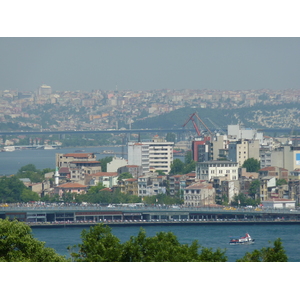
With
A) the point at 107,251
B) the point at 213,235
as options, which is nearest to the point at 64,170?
the point at 213,235

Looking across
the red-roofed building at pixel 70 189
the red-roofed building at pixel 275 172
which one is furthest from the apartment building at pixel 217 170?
the red-roofed building at pixel 70 189

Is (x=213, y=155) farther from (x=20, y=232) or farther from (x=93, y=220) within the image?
(x=20, y=232)

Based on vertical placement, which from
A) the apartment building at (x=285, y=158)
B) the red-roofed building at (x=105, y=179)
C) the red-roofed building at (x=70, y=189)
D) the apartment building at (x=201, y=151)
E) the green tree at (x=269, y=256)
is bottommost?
the green tree at (x=269, y=256)

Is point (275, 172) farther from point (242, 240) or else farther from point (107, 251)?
point (107, 251)

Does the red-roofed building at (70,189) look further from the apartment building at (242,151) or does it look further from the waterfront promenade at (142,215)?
the apartment building at (242,151)

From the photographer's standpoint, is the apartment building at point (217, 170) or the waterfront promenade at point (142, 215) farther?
the apartment building at point (217, 170)

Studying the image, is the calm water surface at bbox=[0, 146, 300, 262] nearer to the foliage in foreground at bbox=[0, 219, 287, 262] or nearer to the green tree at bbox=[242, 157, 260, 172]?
the foliage in foreground at bbox=[0, 219, 287, 262]

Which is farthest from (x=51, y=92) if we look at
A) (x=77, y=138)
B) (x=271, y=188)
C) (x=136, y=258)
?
(x=136, y=258)
